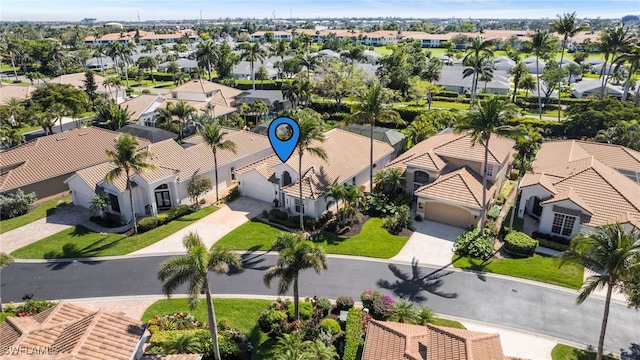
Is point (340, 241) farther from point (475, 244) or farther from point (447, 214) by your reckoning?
point (475, 244)

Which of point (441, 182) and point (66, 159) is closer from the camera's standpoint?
point (441, 182)

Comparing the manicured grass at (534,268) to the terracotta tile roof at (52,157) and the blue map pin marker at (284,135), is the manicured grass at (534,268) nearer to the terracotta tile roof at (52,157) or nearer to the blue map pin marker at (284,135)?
the blue map pin marker at (284,135)

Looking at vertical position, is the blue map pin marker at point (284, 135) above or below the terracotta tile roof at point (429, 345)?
above

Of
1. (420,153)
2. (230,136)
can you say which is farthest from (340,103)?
(420,153)

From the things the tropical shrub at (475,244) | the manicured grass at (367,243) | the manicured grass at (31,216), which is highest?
the tropical shrub at (475,244)

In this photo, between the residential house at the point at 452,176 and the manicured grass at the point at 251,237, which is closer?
the manicured grass at the point at 251,237

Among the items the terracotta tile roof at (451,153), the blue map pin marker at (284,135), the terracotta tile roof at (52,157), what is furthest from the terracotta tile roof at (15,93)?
the terracotta tile roof at (451,153)

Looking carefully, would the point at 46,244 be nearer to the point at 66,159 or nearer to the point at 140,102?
the point at 66,159
